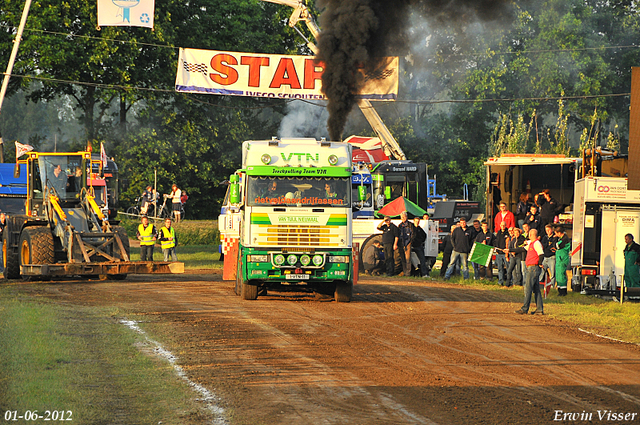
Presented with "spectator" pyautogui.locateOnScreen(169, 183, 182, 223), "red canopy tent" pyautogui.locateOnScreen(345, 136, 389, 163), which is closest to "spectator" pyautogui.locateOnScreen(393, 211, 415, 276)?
"red canopy tent" pyautogui.locateOnScreen(345, 136, 389, 163)

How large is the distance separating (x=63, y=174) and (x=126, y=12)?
1315 centimetres

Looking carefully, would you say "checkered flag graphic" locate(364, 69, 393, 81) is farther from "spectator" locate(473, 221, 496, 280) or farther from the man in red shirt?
the man in red shirt

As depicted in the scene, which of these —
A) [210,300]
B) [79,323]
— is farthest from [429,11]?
[79,323]

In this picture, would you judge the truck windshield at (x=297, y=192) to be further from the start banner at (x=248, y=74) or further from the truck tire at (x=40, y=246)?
the start banner at (x=248, y=74)

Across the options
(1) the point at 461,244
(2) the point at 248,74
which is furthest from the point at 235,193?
(2) the point at 248,74

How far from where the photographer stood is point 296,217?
1748cm

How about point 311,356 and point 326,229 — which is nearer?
point 311,356

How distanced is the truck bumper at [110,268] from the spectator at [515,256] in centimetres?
864

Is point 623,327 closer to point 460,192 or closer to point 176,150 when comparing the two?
point 176,150

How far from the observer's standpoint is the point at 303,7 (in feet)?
113

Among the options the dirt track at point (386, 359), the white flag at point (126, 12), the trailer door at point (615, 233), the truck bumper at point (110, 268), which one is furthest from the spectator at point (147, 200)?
the trailer door at point (615, 233)

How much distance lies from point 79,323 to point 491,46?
49.4 meters

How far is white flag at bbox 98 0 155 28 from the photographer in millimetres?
32719

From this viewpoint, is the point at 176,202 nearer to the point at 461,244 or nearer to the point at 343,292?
the point at 461,244
